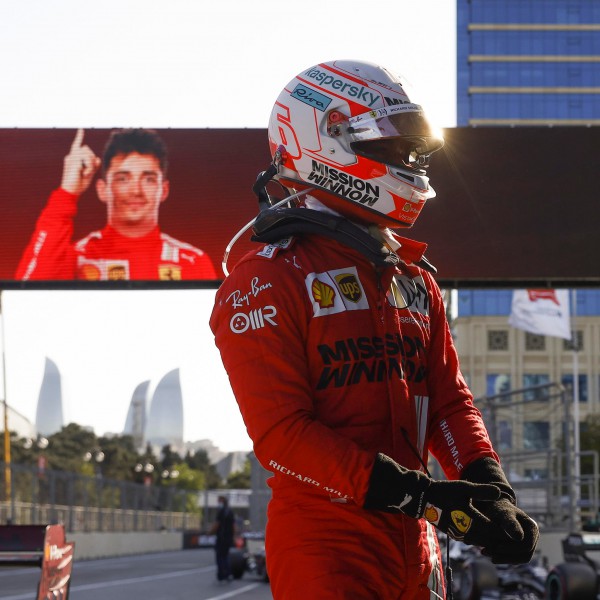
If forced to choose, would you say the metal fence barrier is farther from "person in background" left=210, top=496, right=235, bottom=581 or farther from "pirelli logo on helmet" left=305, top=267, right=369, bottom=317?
"pirelli logo on helmet" left=305, top=267, right=369, bottom=317

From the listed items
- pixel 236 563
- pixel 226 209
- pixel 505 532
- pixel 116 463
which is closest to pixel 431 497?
pixel 505 532

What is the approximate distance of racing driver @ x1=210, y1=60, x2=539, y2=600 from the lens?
112 inches

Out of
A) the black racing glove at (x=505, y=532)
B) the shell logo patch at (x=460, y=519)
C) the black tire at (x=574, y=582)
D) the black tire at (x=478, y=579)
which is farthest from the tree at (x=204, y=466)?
the shell logo patch at (x=460, y=519)

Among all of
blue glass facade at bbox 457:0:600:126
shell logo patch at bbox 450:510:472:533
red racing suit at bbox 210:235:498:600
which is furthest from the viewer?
blue glass facade at bbox 457:0:600:126

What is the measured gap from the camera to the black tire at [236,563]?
21.5 m

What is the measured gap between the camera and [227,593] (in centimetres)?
1719

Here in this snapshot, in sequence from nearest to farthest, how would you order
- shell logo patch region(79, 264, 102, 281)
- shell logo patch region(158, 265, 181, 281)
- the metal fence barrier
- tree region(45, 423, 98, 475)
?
shell logo patch region(158, 265, 181, 281)
shell logo patch region(79, 264, 102, 281)
the metal fence barrier
tree region(45, 423, 98, 475)

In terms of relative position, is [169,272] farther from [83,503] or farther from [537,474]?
[83,503]

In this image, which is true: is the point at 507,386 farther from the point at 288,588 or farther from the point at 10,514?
the point at 288,588

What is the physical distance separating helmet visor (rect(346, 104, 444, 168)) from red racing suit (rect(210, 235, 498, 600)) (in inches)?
12.0

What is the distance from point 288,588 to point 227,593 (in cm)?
Result: 1468

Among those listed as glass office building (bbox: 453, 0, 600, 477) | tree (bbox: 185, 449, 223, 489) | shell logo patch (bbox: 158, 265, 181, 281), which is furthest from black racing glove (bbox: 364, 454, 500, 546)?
tree (bbox: 185, 449, 223, 489)

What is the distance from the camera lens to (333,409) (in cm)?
301

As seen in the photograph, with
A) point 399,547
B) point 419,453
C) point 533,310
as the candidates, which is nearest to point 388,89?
point 419,453
